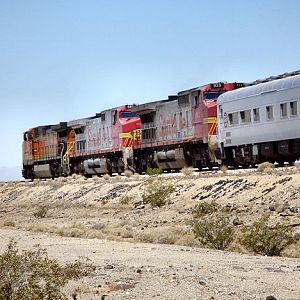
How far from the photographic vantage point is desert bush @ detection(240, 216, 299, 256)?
662 inches

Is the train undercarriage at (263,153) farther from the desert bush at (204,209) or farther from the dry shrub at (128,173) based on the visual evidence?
the dry shrub at (128,173)

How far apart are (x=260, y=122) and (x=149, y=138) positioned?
41.8ft

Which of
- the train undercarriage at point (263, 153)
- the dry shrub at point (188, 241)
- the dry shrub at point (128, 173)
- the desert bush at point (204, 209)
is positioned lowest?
the dry shrub at point (188, 241)

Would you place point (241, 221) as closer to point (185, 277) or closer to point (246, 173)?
point (246, 173)

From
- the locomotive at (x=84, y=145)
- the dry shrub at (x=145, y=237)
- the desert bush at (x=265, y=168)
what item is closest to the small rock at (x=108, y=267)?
Answer: the dry shrub at (x=145, y=237)

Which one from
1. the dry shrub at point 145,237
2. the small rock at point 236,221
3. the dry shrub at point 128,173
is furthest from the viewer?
the dry shrub at point 128,173

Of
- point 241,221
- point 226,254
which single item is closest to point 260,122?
point 241,221

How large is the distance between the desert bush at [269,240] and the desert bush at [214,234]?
1093 millimetres

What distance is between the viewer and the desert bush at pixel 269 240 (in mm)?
16812

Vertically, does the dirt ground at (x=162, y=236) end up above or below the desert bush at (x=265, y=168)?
below

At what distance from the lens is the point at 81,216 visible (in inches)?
1249

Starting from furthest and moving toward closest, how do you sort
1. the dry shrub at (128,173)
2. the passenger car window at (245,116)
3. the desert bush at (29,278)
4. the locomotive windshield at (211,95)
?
the dry shrub at (128,173) < the locomotive windshield at (211,95) < the passenger car window at (245,116) < the desert bush at (29,278)

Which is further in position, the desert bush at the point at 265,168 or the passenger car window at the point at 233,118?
the passenger car window at the point at 233,118

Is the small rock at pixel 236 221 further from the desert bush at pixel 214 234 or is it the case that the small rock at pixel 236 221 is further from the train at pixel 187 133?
the train at pixel 187 133
